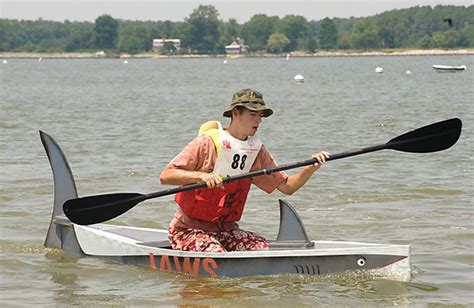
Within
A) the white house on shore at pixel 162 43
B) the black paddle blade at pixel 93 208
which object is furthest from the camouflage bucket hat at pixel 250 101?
the white house on shore at pixel 162 43

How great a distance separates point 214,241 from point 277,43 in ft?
544

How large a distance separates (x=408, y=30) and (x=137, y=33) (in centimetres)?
4922

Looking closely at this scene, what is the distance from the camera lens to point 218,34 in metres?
178

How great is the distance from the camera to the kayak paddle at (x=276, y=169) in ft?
25.3

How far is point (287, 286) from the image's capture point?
7.85 metres

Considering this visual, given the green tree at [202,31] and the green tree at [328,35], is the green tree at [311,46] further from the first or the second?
the green tree at [202,31]

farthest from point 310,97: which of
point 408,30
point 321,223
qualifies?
point 408,30

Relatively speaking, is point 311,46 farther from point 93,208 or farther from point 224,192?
point 224,192

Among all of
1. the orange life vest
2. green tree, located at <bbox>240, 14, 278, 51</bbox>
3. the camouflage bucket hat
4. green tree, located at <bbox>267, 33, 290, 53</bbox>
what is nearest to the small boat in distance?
the orange life vest

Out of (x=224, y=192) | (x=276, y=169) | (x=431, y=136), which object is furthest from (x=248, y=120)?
(x=431, y=136)

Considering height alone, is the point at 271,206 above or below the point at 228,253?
below

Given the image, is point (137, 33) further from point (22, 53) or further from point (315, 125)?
point (315, 125)

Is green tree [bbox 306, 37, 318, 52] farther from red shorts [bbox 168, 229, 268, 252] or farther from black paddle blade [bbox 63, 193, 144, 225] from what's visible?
red shorts [bbox 168, 229, 268, 252]

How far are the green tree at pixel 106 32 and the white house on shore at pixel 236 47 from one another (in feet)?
62.8
